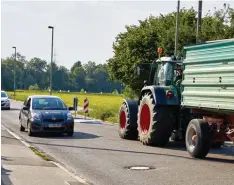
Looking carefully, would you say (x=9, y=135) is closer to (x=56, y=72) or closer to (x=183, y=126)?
(x=183, y=126)

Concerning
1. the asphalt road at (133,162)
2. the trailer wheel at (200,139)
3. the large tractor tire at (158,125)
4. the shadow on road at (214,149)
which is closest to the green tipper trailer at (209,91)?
the trailer wheel at (200,139)

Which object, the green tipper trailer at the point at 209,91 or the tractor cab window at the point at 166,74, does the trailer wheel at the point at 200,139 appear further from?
the tractor cab window at the point at 166,74

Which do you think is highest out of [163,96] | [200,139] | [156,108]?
[163,96]

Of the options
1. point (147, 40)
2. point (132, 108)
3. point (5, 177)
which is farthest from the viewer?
point (147, 40)

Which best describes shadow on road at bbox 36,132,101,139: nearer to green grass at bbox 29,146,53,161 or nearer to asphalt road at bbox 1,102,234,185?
asphalt road at bbox 1,102,234,185

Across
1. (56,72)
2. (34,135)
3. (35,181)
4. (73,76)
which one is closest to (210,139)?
(35,181)

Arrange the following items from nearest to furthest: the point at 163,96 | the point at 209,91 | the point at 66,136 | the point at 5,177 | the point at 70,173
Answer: the point at 5,177 → the point at 70,173 → the point at 209,91 → the point at 163,96 → the point at 66,136

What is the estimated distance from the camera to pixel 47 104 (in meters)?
20.5

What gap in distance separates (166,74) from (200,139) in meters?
4.10

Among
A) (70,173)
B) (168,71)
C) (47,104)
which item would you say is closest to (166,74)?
(168,71)

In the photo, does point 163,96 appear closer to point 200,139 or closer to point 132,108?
point 132,108

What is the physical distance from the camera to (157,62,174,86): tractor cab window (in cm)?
1647

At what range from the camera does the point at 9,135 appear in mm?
19203

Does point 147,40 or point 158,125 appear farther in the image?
point 147,40
